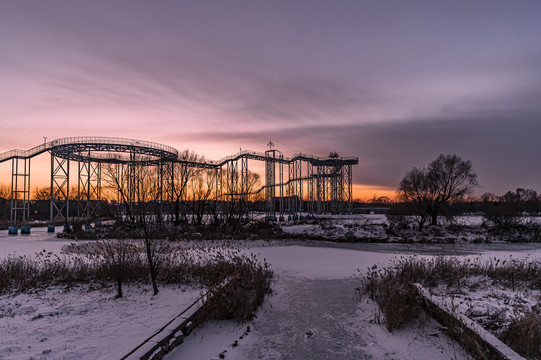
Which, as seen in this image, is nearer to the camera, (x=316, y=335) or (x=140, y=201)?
(x=316, y=335)

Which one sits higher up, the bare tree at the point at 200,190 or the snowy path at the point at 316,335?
the bare tree at the point at 200,190

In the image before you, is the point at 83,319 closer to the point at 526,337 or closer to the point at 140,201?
the point at 140,201

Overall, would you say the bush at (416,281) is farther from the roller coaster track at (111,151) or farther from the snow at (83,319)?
the roller coaster track at (111,151)

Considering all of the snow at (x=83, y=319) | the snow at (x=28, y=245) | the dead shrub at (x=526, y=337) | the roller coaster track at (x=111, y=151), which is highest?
the roller coaster track at (x=111, y=151)

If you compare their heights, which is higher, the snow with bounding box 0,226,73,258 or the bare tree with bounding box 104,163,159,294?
the bare tree with bounding box 104,163,159,294

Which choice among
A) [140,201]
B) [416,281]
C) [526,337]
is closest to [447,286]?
[416,281]

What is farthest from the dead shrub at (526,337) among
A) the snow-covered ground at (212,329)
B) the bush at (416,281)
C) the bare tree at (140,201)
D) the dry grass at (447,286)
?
the bare tree at (140,201)

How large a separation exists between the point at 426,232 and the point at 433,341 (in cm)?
2661

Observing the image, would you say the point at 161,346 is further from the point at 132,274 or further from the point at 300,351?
the point at 132,274

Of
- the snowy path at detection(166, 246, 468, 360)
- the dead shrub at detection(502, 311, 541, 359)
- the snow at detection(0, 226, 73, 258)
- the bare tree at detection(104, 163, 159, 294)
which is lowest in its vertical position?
the snow at detection(0, 226, 73, 258)

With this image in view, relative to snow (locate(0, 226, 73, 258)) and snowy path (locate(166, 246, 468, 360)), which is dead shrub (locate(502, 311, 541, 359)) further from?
snow (locate(0, 226, 73, 258))

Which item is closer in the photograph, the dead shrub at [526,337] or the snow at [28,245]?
the dead shrub at [526,337]

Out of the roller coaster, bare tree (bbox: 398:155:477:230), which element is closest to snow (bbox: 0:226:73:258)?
the roller coaster

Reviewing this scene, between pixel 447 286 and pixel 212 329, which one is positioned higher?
pixel 447 286
